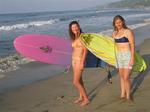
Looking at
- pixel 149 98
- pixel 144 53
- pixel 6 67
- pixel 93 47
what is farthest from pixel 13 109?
pixel 144 53

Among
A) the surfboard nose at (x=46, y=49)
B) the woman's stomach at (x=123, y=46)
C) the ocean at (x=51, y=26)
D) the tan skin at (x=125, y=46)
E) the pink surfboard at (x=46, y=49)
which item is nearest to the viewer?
the tan skin at (x=125, y=46)

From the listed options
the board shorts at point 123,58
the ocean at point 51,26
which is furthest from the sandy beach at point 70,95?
the ocean at point 51,26

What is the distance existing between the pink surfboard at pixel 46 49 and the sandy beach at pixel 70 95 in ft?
2.29

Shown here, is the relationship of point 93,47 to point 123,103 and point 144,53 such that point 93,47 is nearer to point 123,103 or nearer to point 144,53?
point 123,103

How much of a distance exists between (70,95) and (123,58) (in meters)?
1.62

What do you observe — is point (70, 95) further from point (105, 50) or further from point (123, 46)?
point (123, 46)

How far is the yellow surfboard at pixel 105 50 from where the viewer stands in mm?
7659

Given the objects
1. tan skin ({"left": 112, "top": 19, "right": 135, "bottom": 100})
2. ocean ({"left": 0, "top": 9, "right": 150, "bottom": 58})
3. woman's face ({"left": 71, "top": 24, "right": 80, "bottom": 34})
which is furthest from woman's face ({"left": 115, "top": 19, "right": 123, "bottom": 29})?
ocean ({"left": 0, "top": 9, "right": 150, "bottom": 58})

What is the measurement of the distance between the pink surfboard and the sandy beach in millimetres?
698

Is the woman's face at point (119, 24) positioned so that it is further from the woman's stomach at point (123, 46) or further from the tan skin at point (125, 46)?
the woman's stomach at point (123, 46)

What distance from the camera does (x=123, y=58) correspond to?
687 centimetres

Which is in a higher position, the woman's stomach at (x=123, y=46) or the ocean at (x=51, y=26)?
the woman's stomach at (x=123, y=46)

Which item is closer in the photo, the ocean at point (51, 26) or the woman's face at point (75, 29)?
the woman's face at point (75, 29)

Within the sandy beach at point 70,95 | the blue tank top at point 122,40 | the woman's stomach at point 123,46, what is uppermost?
the blue tank top at point 122,40
